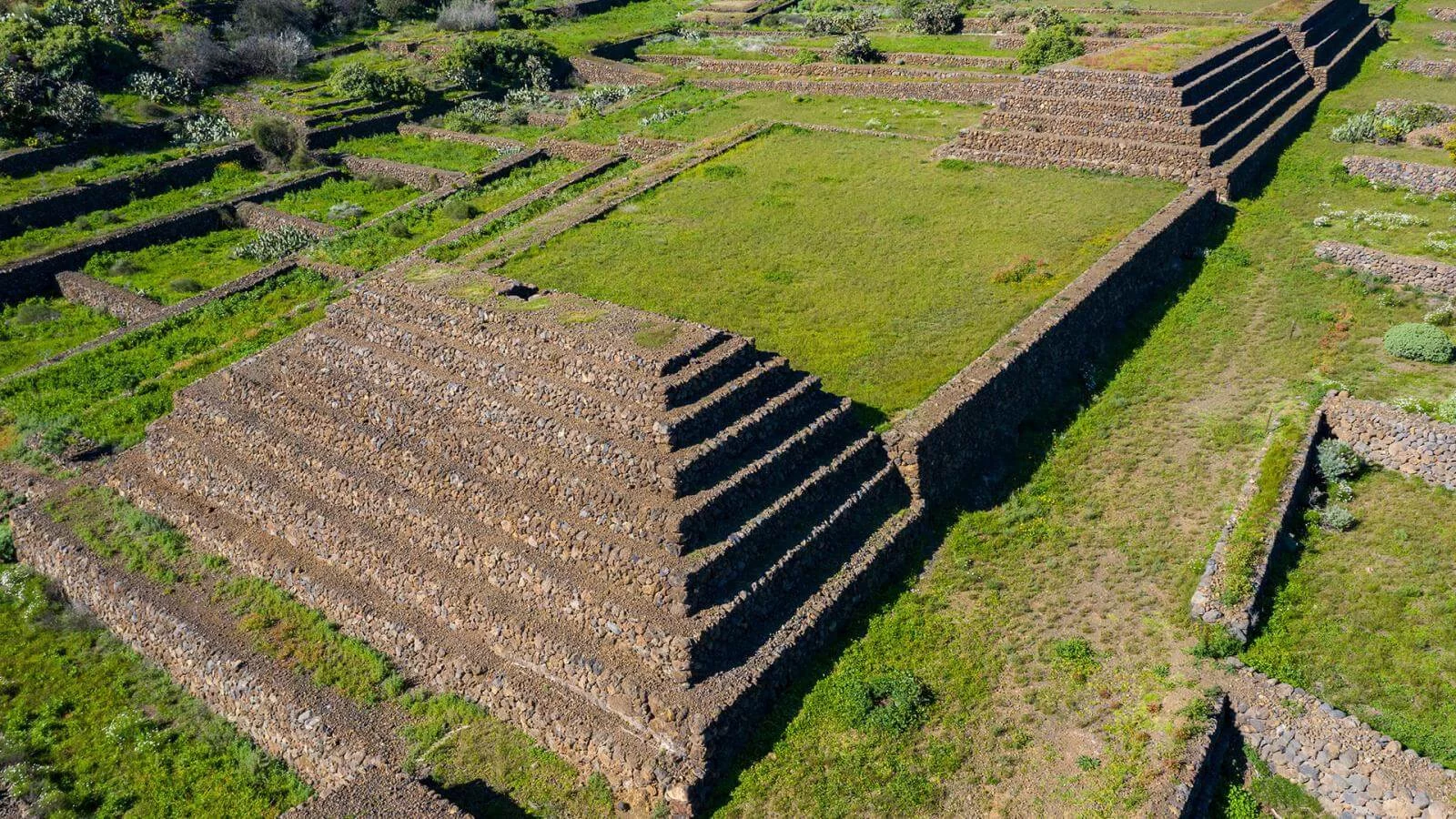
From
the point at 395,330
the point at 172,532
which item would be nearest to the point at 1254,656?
the point at 395,330

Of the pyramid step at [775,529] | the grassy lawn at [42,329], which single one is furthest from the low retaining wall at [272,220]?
the pyramid step at [775,529]

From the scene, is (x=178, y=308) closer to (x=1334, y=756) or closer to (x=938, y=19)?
(x=1334, y=756)

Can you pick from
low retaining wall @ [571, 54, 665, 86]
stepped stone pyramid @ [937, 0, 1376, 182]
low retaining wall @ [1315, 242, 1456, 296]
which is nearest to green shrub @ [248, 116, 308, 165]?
low retaining wall @ [571, 54, 665, 86]

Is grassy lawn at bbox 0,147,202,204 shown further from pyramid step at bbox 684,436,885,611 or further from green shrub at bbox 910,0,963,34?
green shrub at bbox 910,0,963,34

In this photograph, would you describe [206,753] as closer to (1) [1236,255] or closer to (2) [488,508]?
(2) [488,508]

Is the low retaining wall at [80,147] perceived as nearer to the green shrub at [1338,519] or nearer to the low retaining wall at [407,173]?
→ the low retaining wall at [407,173]

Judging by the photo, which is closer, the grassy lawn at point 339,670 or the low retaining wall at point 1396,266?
the grassy lawn at point 339,670

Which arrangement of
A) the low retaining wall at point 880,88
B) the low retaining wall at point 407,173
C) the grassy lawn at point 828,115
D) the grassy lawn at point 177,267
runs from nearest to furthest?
the grassy lawn at point 177,267 < the low retaining wall at point 407,173 < the grassy lawn at point 828,115 < the low retaining wall at point 880,88
